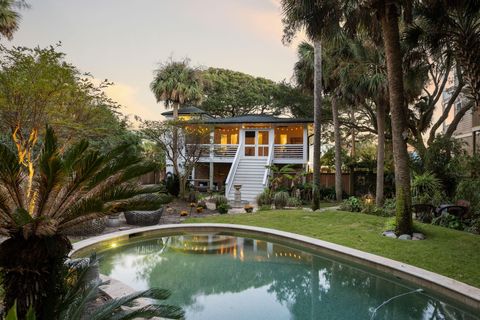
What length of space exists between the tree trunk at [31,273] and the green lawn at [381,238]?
6994 millimetres

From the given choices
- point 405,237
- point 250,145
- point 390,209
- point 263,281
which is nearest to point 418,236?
point 405,237

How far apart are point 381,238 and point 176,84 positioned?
17.4m

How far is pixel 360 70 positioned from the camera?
53.9ft

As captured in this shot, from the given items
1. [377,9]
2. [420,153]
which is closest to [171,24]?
Result: [377,9]

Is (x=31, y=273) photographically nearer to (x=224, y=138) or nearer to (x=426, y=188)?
(x=426, y=188)

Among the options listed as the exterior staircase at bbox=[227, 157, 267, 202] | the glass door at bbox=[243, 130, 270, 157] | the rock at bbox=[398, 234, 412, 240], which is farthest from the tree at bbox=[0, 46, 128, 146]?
the glass door at bbox=[243, 130, 270, 157]

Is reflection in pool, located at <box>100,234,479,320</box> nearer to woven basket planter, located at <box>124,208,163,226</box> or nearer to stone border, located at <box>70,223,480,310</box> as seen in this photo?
stone border, located at <box>70,223,480,310</box>

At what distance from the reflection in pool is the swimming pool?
0.06 ft

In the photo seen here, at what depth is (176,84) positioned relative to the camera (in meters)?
23.0

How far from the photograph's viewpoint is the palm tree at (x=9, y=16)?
1404 centimetres

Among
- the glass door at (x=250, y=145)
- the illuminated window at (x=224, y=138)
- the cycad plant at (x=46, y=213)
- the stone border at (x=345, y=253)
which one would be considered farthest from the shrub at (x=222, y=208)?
the illuminated window at (x=224, y=138)

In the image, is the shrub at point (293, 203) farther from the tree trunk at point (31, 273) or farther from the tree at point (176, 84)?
the tree trunk at point (31, 273)

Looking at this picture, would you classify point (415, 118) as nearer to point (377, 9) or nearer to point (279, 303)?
point (377, 9)

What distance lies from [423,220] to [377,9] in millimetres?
7432
